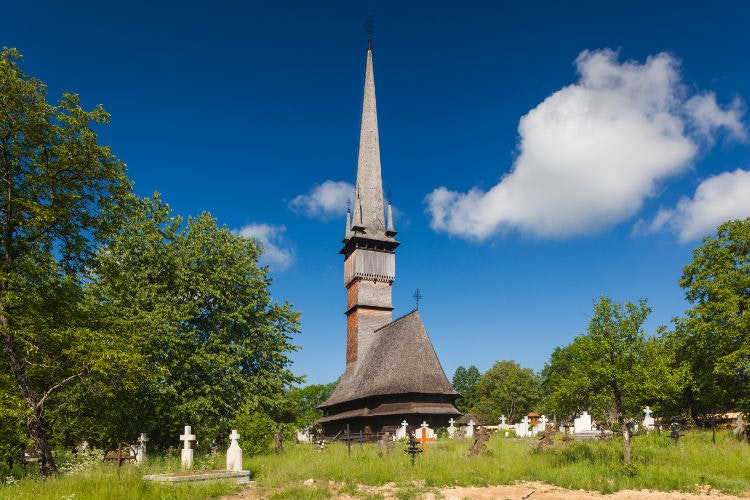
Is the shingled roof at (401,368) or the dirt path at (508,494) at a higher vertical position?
the shingled roof at (401,368)

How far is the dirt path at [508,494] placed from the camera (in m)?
13.6

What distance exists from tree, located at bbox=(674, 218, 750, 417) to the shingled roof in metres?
13.6

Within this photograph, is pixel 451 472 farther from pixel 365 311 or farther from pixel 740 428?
pixel 365 311

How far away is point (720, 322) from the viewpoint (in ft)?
86.1

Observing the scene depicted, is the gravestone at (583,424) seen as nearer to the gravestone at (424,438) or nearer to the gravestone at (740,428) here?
the gravestone at (740,428)

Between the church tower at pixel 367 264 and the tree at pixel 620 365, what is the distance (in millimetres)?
26403

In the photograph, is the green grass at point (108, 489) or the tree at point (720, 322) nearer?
the green grass at point (108, 489)

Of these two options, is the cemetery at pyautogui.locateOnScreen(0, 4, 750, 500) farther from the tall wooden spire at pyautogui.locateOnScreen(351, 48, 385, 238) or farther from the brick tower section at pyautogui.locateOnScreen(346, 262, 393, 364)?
the tall wooden spire at pyautogui.locateOnScreen(351, 48, 385, 238)

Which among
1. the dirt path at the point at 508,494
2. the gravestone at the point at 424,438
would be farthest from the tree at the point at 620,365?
the gravestone at the point at 424,438

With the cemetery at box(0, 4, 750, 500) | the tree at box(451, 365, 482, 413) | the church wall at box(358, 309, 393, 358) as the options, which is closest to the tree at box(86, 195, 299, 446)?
the cemetery at box(0, 4, 750, 500)

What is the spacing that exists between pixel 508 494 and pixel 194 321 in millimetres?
17960

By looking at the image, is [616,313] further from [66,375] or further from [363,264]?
[363,264]

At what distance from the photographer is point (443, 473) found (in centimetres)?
1609

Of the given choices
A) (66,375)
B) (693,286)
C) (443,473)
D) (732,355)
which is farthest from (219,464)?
(693,286)
